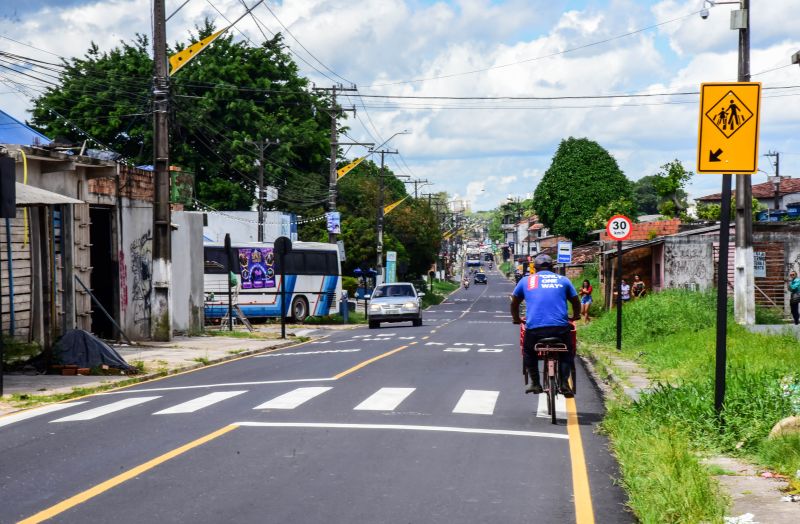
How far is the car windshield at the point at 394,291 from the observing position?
140ft

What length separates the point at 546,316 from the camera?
1216cm

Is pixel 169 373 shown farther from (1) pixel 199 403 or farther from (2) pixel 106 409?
(2) pixel 106 409

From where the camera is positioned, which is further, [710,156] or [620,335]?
[620,335]

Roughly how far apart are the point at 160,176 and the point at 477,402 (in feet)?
50.0

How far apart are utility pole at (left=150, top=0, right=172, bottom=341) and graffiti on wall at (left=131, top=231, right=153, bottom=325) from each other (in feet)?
4.66

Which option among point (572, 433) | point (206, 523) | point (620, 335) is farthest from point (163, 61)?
point (206, 523)

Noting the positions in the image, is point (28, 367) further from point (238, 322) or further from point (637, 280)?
point (637, 280)

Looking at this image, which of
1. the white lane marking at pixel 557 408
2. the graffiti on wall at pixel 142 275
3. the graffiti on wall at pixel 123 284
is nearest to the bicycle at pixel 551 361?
the white lane marking at pixel 557 408

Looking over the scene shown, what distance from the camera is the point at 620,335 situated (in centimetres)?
2391

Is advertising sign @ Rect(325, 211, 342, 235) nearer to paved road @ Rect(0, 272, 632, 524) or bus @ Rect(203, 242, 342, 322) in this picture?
bus @ Rect(203, 242, 342, 322)

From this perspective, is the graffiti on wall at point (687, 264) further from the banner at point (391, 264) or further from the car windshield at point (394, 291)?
the banner at point (391, 264)

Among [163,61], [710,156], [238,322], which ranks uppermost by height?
[163,61]

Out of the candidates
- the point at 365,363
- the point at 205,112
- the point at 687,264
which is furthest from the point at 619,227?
the point at 205,112

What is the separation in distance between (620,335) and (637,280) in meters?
20.6
